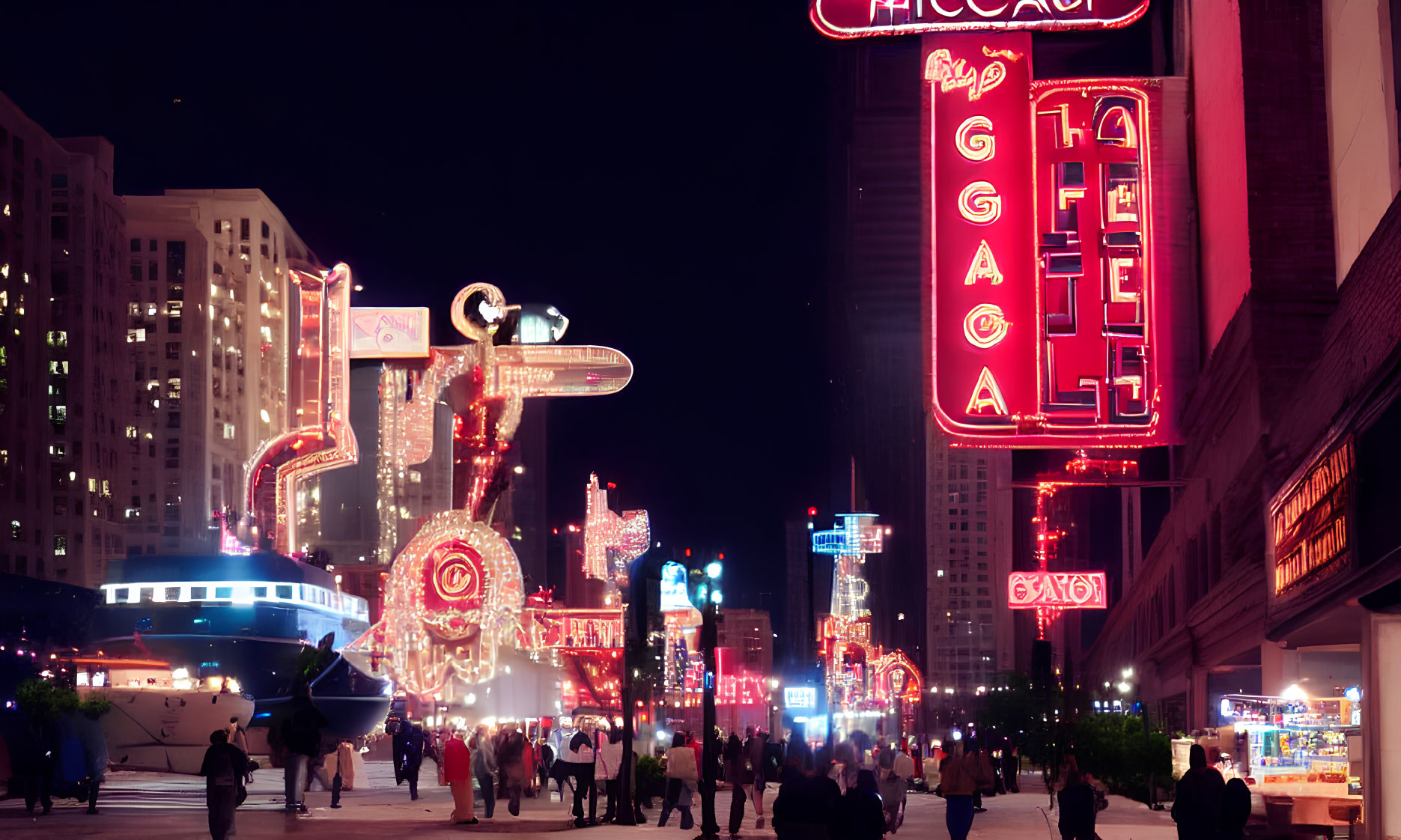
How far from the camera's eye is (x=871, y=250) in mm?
188500

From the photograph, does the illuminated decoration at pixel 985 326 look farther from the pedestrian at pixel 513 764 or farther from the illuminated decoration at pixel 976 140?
the pedestrian at pixel 513 764

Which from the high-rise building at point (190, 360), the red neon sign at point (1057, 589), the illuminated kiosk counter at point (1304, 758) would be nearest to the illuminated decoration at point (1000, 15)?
the illuminated kiosk counter at point (1304, 758)

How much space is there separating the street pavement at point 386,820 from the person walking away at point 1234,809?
27.3 ft

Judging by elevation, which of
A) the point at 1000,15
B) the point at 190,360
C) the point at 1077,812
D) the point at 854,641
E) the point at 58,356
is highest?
the point at 190,360

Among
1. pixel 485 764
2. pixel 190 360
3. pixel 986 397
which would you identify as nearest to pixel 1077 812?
pixel 986 397

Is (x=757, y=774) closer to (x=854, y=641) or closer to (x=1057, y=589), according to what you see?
(x=1057, y=589)

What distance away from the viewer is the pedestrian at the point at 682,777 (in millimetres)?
27891

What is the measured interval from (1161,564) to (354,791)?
23512 mm

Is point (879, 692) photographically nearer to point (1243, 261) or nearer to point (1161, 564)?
point (1161, 564)

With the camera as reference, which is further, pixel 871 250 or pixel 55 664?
pixel 871 250

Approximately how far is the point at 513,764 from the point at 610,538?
2105 inches

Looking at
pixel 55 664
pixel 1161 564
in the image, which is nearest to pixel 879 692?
pixel 1161 564

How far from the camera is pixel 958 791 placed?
2228 centimetres

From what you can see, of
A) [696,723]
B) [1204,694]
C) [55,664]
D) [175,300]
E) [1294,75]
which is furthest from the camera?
[175,300]
